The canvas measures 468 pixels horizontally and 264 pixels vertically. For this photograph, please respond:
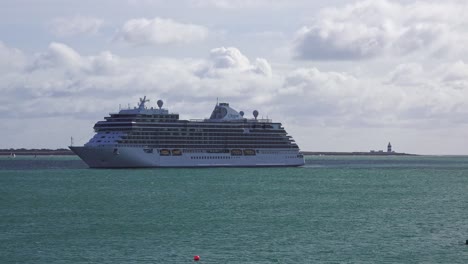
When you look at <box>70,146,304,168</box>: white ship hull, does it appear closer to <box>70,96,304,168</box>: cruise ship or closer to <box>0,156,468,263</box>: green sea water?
<box>70,96,304,168</box>: cruise ship

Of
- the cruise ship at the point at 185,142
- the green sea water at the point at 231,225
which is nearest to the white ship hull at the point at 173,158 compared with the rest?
the cruise ship at the point at 185,142

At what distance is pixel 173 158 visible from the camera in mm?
155000

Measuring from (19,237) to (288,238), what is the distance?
54.8 ft

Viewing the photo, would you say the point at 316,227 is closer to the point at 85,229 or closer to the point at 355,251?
the point at 355,251

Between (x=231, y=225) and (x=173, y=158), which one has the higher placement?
(x=173, y=158)

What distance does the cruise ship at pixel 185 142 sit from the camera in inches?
5773

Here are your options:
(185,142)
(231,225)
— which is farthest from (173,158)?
(231,225)

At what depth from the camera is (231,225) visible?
6072cm

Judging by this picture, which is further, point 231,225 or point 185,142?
point 185,142

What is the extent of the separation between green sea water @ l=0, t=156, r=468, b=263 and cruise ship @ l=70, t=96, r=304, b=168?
43.8 meters

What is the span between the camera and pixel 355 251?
4828 cm

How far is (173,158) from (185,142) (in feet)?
14.6

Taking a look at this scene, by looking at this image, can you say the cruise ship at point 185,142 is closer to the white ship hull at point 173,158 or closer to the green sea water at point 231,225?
the white ship hull at point 173,158

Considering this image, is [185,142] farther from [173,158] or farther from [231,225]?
[231,225]
